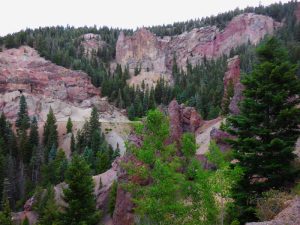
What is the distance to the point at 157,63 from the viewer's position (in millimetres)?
196750

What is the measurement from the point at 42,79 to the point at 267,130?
128m

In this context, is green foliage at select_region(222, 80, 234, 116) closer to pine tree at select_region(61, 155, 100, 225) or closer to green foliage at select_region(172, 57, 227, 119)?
green foliage at select_region(172, 57, 227, 119)

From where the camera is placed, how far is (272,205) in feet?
62.2

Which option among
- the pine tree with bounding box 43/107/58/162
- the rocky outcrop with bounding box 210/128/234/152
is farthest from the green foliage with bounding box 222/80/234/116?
the pine tree with bounding box 43/107/58/162

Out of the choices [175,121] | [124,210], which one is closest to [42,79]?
[175,121]

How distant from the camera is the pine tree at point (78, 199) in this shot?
109 ft

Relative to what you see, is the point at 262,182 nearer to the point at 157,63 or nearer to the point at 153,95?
the point at 153,95

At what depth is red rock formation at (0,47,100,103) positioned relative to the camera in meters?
137

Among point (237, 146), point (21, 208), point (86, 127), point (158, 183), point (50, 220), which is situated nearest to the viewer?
point (158, 183)

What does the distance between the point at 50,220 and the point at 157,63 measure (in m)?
157

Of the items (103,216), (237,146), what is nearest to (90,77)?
(103,216)

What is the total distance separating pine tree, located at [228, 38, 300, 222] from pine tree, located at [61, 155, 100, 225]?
15308mm

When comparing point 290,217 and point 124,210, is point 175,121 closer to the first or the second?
point 124,210

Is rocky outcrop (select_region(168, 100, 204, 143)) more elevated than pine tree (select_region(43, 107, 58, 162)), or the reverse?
rocky outcrop (select_region(168, 100, 204, 143))
